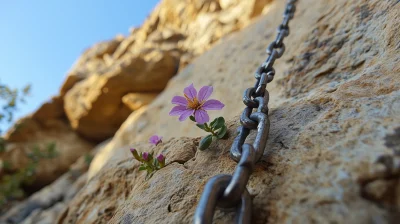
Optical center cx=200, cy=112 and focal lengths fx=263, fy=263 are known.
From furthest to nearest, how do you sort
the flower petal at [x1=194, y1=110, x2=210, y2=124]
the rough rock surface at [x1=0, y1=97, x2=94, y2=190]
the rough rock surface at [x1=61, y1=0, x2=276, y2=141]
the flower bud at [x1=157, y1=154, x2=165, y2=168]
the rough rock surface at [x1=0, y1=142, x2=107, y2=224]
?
1. the rough rock surface at [x1=0, y1=97, x2=94, y2=190]
2. the rough rock surface at [x1=61, y1=0, x2=276, y2=141]
3. the rough rock surface at [x1=0, y1=142, x2=107, y2=224]
4. the flower bud at [x1=157, y1=154, x2=165, y2=168]
5. the flower petal at [x1=194, y1=110, x2=210, y2=124]

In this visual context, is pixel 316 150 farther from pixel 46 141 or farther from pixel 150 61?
pixel 46 141

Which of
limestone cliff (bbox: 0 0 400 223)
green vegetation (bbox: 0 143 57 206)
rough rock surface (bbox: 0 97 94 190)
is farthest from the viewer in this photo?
rough rock surface (bbox: 0 97 94 190)

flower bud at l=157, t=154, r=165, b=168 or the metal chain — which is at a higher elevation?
flower bud at l=157, t=154, r=165, b=168

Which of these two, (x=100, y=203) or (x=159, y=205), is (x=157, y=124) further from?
(x=159, y=205)

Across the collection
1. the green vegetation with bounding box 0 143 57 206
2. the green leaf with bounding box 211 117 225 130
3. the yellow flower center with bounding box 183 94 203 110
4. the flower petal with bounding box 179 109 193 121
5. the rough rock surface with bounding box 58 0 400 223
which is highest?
the green vegetation with bounding box 0 143 57 206

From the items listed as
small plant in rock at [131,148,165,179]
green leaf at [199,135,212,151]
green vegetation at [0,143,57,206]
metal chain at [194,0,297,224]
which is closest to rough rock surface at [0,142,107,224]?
green vegetation at [0,143,57,206]

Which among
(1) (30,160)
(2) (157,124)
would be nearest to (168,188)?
(2) (157,124)

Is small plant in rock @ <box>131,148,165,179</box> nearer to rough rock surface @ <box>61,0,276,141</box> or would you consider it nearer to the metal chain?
the metal chain
